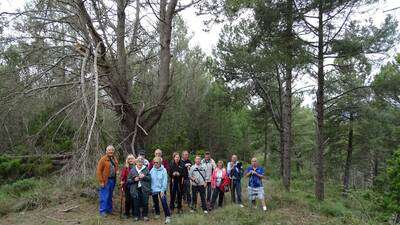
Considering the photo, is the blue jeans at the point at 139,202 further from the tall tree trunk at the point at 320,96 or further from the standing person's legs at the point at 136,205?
the tall tree trunk at the point at 320,96

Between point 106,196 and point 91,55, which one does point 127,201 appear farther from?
point 91,55

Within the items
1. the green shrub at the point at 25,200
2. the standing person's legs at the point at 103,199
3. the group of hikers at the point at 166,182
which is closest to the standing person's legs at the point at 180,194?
the group of hikers at the point at 166,182

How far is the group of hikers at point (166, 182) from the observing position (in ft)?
30.9

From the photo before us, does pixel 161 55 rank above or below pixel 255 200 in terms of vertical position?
above

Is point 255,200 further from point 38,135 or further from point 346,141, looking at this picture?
point 346,141

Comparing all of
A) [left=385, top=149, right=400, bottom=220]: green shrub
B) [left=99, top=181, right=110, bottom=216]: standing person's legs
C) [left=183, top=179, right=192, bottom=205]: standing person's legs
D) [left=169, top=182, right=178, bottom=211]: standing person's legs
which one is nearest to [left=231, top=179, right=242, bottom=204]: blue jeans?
[left=183, top=179, right=192, bottom=205]: standing person's legs

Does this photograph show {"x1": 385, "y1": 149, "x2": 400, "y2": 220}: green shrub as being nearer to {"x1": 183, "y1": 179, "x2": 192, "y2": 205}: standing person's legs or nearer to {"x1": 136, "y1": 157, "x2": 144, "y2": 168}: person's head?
{"x1": 183, "y1": 179, "x2": 192, "y2": 205}: standing person's legs

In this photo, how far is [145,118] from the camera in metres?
12.2

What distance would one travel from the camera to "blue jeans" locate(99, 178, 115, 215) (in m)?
9.47

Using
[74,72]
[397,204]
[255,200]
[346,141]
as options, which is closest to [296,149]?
[346,141]

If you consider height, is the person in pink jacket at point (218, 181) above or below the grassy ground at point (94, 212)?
above

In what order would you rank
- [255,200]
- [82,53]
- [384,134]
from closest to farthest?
[82,53]
[255,200]
[384,134]

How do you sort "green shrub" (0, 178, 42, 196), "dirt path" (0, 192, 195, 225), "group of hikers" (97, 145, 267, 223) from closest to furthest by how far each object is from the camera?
"dirt path" (0, 192, 195, 225) → "group of hikers" (97, 145, 267, 223) → "green shrub" (0, 178, 42, 196)

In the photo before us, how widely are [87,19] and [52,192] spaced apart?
15.7ft
